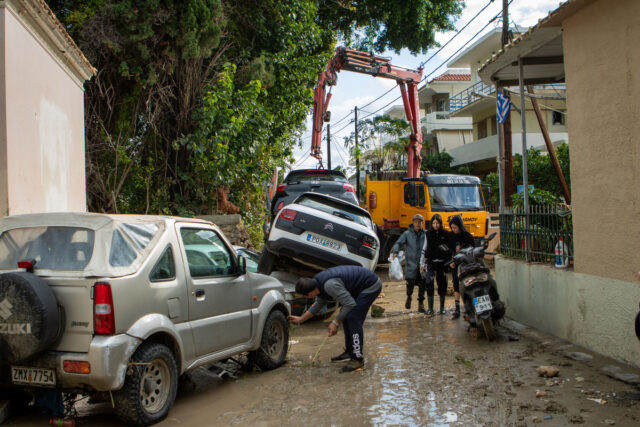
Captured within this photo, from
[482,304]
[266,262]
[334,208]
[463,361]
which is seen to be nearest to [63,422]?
[463,361]

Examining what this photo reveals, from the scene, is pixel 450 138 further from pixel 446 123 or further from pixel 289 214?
pixel 289 214

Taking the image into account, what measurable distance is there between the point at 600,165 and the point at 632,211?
0.75 metres

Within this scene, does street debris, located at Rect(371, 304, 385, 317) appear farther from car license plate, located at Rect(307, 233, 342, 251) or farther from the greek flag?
the greek flag

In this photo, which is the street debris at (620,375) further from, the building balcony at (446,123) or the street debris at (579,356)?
the building balcony at (446,123)

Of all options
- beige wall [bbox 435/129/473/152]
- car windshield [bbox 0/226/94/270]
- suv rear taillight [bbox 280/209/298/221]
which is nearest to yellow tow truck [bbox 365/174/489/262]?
suv rear taillight [bbox 280/209/298/221]

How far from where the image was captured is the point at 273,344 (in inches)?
261

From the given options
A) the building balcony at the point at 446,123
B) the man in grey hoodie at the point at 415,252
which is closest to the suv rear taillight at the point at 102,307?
the man in grey hoodie at the point at 415,252

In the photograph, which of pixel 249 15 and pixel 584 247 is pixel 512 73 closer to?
pixel 584 247

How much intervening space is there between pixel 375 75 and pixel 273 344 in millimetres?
14384

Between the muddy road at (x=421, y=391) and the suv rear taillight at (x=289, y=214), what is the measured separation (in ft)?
6.63

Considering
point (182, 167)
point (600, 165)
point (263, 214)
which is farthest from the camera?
point (263, 214)

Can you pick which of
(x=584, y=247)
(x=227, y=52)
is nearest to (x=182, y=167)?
(x=227, y=52)

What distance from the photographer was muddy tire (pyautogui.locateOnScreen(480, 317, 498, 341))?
7480 millimetres

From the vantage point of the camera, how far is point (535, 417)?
465 centimetres
